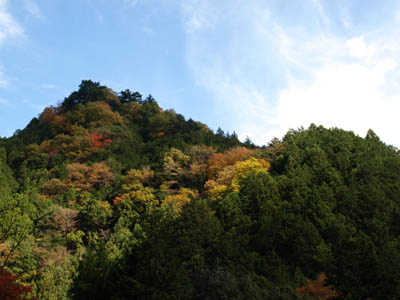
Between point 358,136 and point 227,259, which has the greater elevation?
point 358,136

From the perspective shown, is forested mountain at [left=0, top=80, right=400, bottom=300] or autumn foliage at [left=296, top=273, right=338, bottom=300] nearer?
forested mountain at [left=0, top=80, right=400, bottom=300]

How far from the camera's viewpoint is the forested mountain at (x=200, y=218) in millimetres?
17625

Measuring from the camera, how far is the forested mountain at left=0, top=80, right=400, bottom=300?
1762 centimetres

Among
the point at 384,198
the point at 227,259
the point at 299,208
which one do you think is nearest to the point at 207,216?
the point at 227,259

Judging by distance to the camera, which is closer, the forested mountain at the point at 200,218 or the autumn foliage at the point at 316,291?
the forested mountain at the point at 200,218

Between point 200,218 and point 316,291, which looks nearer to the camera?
point 316,291

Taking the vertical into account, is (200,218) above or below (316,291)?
above

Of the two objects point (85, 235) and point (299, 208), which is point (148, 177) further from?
point (299, 208)

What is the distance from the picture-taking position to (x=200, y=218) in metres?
24.9

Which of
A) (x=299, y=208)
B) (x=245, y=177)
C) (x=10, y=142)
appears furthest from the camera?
(x=10, y=142)

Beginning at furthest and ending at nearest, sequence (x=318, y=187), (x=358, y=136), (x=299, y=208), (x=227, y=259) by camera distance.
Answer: (x=358, y=136) < (x=318, y=187) < (x=299, y=208) < (x=227, y=259)

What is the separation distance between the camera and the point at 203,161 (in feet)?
131

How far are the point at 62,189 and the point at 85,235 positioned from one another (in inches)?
335

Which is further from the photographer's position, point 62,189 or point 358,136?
point 358,136
